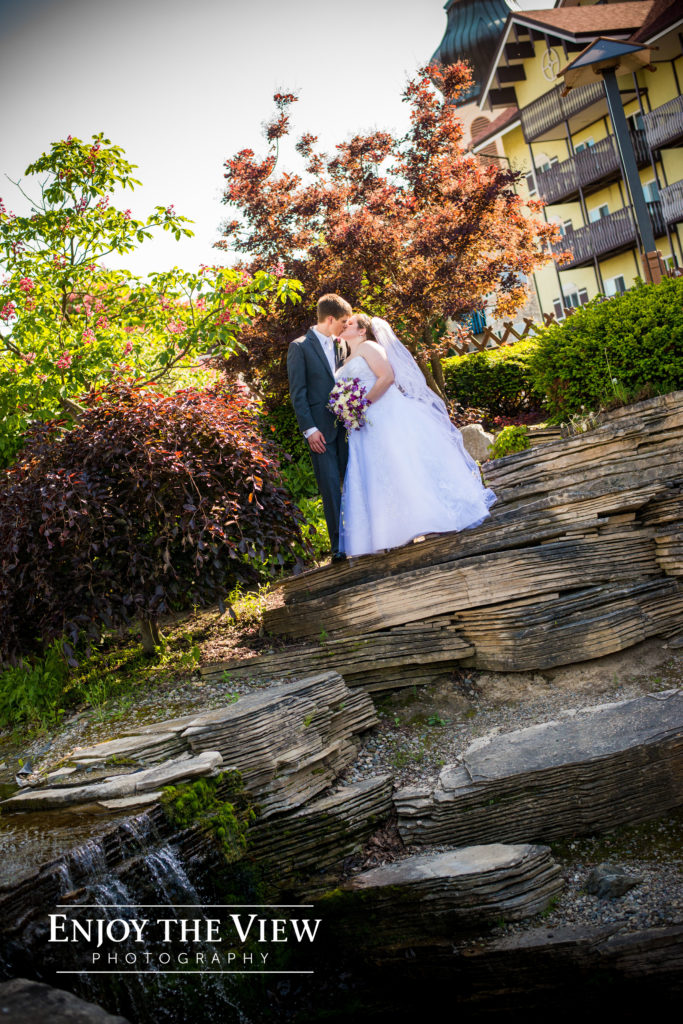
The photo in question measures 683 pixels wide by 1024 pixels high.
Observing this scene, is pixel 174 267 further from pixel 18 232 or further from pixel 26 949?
pixel 26 949

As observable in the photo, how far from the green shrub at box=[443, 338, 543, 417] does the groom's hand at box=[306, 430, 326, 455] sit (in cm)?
611

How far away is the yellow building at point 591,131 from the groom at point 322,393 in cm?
1486

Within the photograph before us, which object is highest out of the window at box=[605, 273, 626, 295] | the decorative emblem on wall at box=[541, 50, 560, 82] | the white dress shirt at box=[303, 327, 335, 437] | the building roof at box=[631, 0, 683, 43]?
the decorative emblem on wall at box=[541, 50, 560, 82]

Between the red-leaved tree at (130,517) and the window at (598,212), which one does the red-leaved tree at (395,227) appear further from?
the window at (598,212)

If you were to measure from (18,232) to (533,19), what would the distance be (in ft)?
66.9

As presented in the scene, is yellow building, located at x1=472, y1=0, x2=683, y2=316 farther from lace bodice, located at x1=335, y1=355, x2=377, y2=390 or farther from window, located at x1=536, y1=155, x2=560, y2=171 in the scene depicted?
lace bodice, located at x1=335, y1=355, x2=377, y2=390

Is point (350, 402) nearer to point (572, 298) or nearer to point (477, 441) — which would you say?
point (477, 441)

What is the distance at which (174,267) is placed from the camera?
810cm

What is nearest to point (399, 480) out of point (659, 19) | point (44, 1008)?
point (44, 1008)

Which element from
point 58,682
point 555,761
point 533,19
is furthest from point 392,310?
point 533,19

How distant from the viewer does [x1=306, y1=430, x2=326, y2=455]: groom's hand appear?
22.3 feet

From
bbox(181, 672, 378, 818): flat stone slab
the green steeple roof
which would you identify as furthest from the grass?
the green steeple roof

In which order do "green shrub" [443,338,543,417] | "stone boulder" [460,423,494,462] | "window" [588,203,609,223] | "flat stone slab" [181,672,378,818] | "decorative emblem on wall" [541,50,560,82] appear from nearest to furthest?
"flat stone slab" [181,672,378,818] → "stone boulder" [460,423,494,462] → "green shrub" [443,338,543,417] → "decorative emblem on wall" [541,50,560,82] → "window" [588,203,609,223]

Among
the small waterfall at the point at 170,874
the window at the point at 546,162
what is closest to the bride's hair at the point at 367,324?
the small waterfall at the point at 170,874
